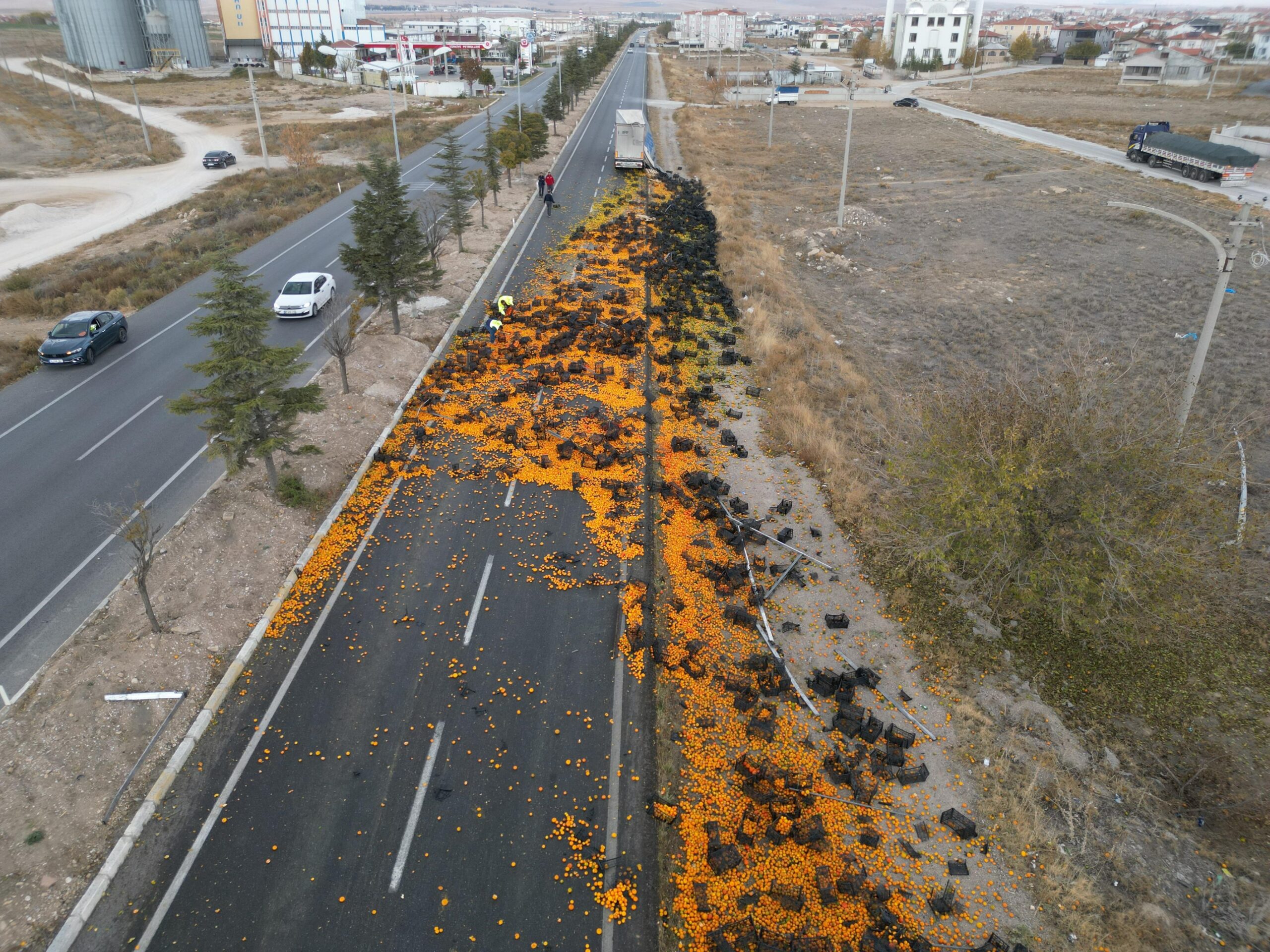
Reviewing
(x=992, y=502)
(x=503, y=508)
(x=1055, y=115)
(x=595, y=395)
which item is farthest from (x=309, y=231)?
(x=1055, y=115)

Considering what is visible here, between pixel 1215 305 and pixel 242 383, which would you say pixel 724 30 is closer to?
pixel 1215 305

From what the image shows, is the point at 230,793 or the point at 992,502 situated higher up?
the point at 992,502

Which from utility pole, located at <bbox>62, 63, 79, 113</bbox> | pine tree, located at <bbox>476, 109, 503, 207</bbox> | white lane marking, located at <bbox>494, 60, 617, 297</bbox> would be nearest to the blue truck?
white lane marking, located at <bbox>494, 60, 617, 297</bbox>

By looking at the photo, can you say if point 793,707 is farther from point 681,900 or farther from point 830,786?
point 681,900

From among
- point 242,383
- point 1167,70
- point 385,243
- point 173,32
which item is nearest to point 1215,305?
point 242,383

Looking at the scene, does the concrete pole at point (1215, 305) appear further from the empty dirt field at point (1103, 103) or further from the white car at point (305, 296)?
the empty dirt field at point (1103, 103)

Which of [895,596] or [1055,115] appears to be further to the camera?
[1055,115]

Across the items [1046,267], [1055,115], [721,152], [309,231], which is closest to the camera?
[1046,267]
